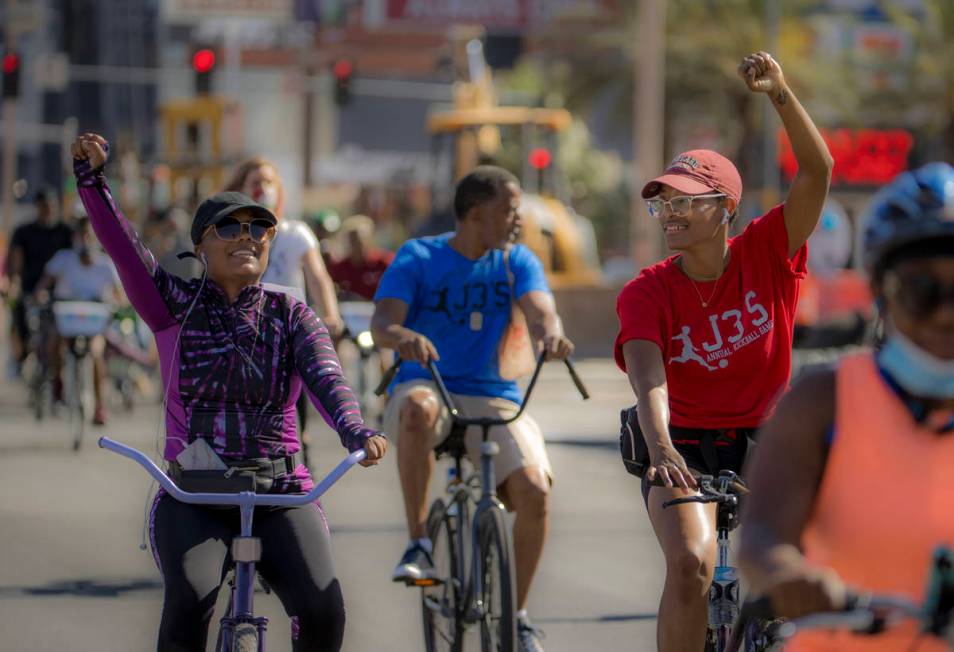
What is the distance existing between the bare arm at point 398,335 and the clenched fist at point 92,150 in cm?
145

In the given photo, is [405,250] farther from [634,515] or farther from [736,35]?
[736,35]

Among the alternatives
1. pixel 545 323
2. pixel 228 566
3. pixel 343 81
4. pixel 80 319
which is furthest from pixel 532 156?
pixel 228 566

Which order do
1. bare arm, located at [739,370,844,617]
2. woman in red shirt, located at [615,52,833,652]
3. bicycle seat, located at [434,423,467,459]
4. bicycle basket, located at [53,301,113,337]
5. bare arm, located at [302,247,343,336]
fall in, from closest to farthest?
1. bare arm, located at [739,370,844,617]
2. woman in red shirt, located at [615,52,833,652]
3. bicycle seat, located at [434,423,467,459]
4. bare arm, located at [302,247,343,336]
5. bicycle basket, located at [53,301,113,337]

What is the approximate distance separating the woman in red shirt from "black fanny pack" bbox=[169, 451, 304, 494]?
0.99m

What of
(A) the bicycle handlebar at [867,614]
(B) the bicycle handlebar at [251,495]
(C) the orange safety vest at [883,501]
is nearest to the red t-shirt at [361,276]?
(B) the bicycle handlebar at [251,495]

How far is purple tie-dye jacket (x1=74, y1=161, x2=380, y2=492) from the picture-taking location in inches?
202

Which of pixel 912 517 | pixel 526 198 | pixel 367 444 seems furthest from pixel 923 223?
pixel 526 198

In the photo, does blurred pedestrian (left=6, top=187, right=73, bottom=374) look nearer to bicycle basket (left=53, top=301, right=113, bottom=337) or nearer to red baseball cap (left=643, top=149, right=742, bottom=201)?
bicycle basket (left=53, top=301, right=113, bottom=337)

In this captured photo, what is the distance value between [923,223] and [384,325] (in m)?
3.83

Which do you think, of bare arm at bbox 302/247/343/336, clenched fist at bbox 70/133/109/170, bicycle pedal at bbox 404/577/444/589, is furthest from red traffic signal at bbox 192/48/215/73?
clenched fist at bbox 70/133/109/170

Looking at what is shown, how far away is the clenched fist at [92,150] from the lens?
17.0 feet

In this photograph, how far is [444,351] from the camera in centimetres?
695

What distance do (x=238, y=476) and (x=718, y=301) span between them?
4.93 feet

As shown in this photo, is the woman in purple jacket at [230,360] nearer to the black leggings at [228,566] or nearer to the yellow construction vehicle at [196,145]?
the black leggings at [228,566]
